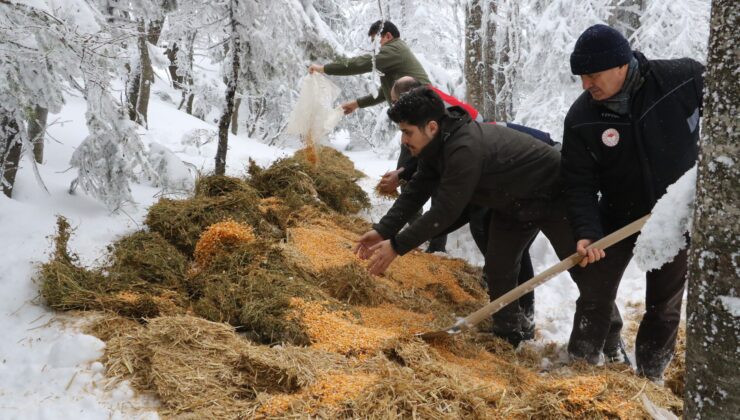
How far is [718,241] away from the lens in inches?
53.2

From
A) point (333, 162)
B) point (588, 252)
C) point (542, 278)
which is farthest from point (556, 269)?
point (333, 162)

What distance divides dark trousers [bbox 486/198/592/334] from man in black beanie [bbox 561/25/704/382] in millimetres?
248

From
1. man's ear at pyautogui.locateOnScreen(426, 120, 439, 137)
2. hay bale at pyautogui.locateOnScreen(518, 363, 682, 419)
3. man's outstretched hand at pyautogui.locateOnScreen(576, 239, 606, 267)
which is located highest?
man's ear at pyautogui.locateOnScreen(426, 120, 439, 137)

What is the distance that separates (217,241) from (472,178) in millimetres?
1962

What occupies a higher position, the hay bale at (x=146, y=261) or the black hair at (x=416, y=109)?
the black hair at (x=416, y=109)

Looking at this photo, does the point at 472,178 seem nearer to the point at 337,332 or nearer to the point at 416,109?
the point at 416,109

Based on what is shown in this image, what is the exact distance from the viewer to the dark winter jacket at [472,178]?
320 centimetres

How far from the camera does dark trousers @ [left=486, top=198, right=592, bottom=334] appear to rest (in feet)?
11.6

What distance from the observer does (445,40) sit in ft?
70.0

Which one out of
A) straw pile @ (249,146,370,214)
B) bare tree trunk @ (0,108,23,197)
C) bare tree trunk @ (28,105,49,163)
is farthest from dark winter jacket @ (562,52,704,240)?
bare tree trunk @ (28,105,49,163)

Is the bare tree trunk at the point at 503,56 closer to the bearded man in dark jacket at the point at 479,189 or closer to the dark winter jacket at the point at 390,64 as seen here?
the dark winter jacket at the point at 390,64

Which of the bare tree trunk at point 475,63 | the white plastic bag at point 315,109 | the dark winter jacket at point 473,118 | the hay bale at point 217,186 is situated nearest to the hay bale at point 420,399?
the dark winter jacket at point 473,118

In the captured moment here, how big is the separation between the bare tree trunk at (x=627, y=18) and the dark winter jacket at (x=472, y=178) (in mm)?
7836

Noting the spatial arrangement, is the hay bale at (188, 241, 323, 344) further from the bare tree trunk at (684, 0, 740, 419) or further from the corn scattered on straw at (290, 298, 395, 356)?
the bare tree trunk at (684, 0, 740, 419)
